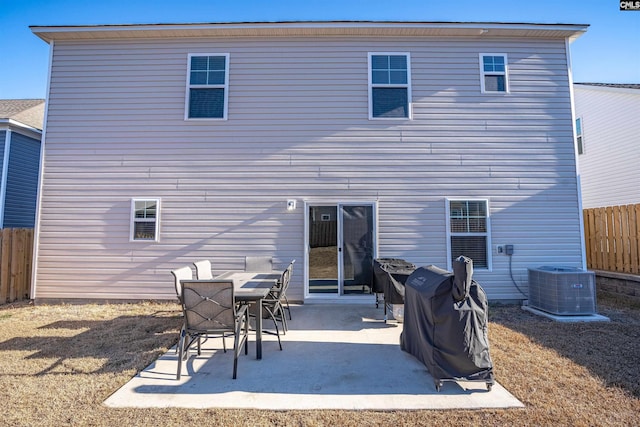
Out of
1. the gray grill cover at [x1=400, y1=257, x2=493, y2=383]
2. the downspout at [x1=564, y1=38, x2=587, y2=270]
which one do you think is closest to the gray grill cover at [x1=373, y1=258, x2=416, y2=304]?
the gray grill cover at [x1=400, y1=257, x2=493, y2=383]

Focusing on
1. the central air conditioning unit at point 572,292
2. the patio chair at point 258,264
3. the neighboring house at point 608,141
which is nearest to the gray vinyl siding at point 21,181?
the patio chair at point 258,264

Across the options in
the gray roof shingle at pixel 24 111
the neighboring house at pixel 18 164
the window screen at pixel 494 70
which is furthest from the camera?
the gray roof shingle at pixel 24 111

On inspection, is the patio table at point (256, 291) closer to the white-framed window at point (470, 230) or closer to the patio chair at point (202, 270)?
the patio chair at point (202, 270)

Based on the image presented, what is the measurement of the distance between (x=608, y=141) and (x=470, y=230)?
7.50 metres

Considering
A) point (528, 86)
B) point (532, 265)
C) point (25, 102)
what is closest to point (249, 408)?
point (532, 265)

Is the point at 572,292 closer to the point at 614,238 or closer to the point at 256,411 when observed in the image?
the point at 614,238

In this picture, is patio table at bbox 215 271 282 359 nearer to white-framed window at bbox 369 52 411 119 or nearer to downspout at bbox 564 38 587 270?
white-framed window at bbox 369 52 411 119

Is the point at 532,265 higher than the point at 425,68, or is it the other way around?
the point at 425,68

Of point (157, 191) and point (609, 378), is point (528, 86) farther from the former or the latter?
point (157, 191)

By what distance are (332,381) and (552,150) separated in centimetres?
661

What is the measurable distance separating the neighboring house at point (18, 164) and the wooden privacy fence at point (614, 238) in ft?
50.3

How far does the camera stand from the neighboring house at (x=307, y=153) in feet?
20.8

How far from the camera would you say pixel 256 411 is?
250cm

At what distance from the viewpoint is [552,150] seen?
6562mm
